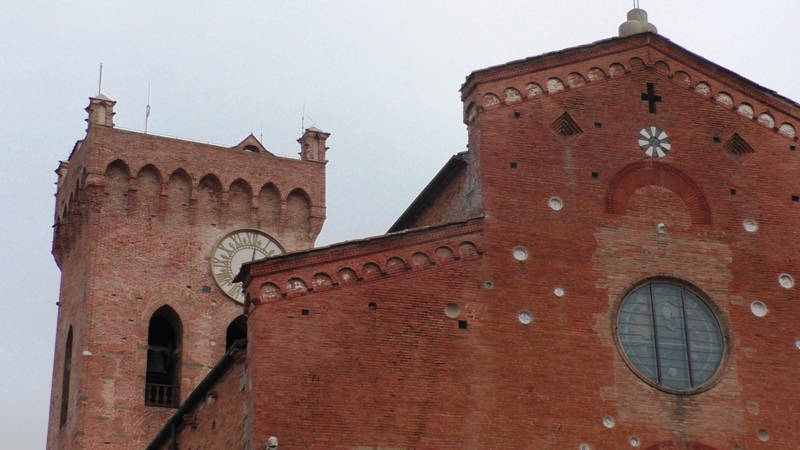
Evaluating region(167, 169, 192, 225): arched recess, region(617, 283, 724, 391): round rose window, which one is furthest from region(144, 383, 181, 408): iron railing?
region(617, 283, 724, 391): round rose window

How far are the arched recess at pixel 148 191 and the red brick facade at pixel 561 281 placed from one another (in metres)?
11.5

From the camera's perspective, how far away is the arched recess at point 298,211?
35.5 m

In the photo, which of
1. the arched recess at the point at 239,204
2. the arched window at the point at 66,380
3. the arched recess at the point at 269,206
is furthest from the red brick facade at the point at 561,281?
the arched window at the point at 66,380

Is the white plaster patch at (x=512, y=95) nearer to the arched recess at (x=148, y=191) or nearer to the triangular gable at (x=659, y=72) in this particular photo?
the triangular gable at (x=659, y=72)

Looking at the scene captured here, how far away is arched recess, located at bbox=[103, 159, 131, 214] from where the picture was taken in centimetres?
3341

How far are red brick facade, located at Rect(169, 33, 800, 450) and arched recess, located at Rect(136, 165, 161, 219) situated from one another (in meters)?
11.5

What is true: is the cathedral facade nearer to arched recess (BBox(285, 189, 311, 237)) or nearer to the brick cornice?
the brick cornice

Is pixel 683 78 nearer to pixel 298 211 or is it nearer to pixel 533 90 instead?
pixel 533 90

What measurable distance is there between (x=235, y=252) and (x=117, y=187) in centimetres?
303

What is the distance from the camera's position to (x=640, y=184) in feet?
73.6

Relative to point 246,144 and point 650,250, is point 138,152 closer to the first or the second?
point 246,144

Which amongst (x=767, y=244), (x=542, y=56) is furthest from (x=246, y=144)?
(x=767, y=244)

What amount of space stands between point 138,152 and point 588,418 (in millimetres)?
16812

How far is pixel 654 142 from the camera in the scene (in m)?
22.8
